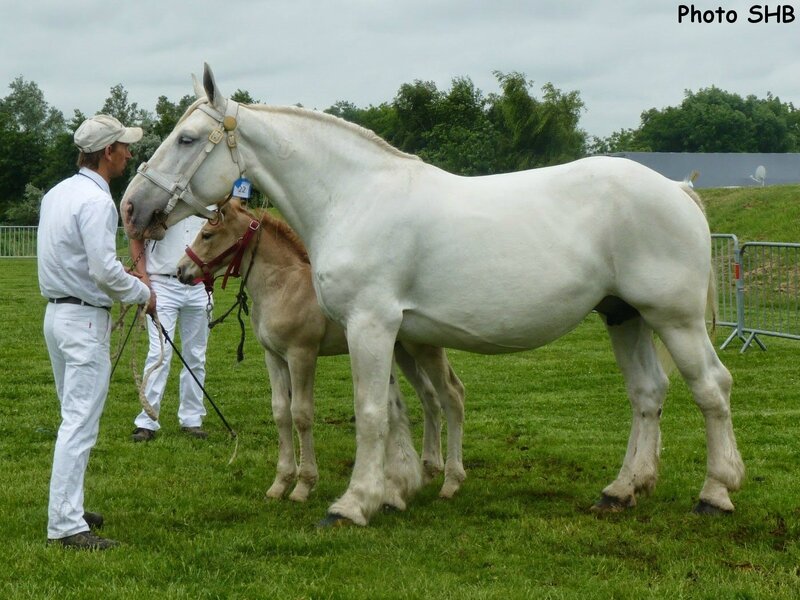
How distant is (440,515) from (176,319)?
356cm

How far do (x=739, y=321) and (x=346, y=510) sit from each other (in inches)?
359

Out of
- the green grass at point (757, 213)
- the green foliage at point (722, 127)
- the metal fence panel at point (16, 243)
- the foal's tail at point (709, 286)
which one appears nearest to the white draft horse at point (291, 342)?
the foal's tail at point (709, 286)

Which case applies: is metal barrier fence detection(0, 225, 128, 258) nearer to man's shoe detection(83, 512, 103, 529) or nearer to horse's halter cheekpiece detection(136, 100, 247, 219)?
man's shoe detection(83, 512, 103, 529)

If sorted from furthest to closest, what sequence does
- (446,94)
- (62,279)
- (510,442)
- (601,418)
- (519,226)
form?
(446,94)
(601,418)
(510,442)
(519,226)
(62,279)

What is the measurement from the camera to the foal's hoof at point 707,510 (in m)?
5.94

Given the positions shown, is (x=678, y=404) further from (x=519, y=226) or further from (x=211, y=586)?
(x=211, y=586)

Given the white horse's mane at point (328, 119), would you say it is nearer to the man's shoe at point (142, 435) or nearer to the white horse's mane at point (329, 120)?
the white horse's mane at point (329, 120)

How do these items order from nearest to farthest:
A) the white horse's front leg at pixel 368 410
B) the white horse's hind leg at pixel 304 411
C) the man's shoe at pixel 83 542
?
the man's shoe at pixel 83 542 < the white horse's front leg at pixel 368 410 < the white horse's hind leg at pixel 304 411

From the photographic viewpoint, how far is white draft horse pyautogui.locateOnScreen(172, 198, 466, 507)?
6.63 meters

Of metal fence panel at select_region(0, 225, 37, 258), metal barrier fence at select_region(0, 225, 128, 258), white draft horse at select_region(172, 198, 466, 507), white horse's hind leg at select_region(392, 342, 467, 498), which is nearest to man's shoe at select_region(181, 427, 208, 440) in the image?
white draft horse at select_region(172, 198, 466, 507)

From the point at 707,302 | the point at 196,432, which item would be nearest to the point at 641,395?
the point at 707,302

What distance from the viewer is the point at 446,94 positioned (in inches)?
1813

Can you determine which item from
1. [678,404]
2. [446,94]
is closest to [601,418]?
[678,404]

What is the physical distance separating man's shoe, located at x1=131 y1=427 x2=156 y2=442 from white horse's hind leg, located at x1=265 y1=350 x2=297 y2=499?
2018 millimetres
